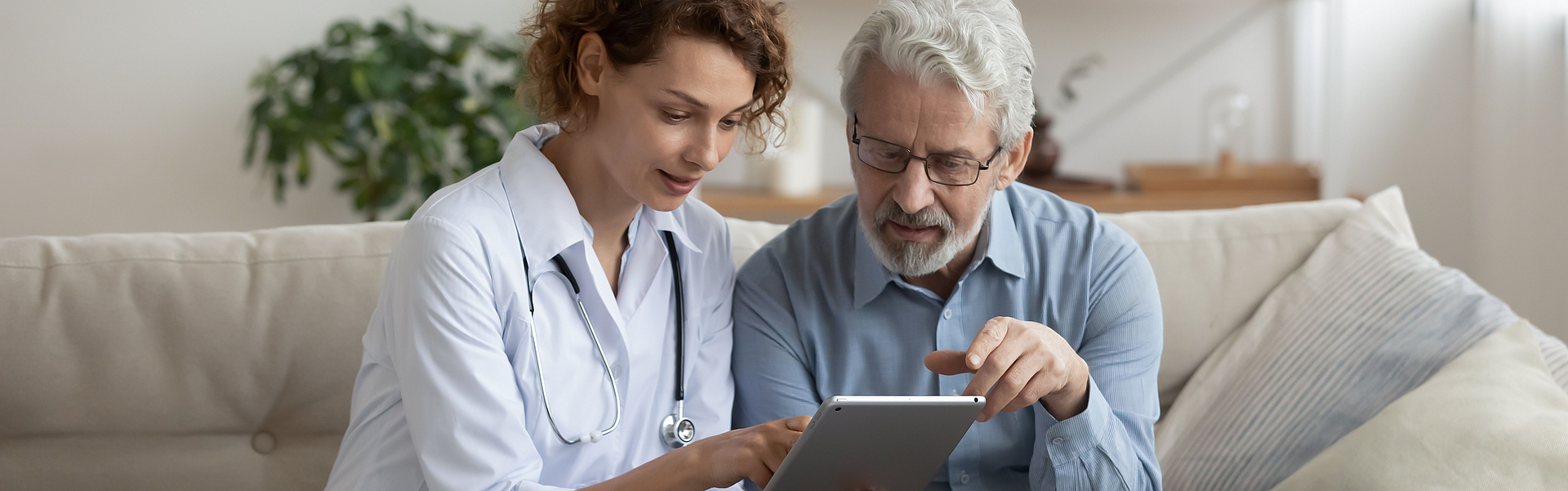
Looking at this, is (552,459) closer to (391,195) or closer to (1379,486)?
(1379,486)

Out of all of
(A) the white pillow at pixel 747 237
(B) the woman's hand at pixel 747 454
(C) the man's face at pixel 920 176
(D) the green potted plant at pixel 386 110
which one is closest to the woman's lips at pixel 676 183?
(C) the man's face at pixel 920 176

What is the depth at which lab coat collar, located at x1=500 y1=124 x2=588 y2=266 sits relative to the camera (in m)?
1.25

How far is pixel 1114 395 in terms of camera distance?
51.5 inches

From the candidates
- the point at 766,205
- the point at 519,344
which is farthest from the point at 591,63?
the point at 766,205

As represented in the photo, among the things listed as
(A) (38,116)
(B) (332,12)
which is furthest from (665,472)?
(A) (38,116)

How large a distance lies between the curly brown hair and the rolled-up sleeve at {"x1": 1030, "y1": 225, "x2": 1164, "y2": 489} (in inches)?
20.1

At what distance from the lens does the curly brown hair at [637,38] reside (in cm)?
121

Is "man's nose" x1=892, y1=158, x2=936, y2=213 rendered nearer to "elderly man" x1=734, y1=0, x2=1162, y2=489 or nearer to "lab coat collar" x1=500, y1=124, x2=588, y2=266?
"elderly man" x1=734, y1=0, x2=1162, y2=489

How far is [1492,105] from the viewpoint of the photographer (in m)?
2.45

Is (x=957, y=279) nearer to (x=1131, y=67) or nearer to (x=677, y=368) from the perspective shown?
(x=677, y=368)

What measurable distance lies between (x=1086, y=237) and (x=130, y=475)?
147 centimetres

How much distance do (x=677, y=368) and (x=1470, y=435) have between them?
997 millimetres

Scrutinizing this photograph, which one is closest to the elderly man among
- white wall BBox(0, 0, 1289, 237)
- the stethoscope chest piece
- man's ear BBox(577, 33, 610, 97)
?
the stethoscope chest piece

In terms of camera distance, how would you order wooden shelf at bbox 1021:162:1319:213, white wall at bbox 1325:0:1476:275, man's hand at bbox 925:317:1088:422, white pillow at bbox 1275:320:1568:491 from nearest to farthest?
man's hand at bbox 925:317:1088:422
white pillow at bbox 1275:320:1568:491
white wall at bbox 1325:0:1476:275
wooden shelf at bbox 1021:162:1319:213
